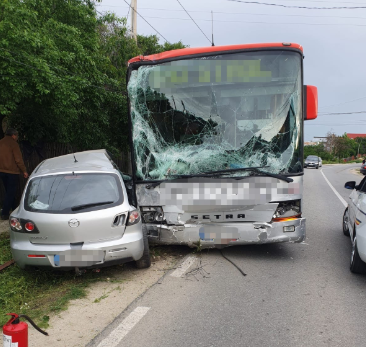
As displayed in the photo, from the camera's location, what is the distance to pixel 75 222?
16.7ft

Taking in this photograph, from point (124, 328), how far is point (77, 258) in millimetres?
1322

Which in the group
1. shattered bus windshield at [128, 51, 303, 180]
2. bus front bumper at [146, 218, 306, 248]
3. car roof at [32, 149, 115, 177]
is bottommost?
bus front bumper at [146, 218, 306, 248]

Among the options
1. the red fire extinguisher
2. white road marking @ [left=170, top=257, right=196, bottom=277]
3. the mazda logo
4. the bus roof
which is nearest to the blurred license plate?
the mazda logo

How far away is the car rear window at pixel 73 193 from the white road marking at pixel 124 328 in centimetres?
148

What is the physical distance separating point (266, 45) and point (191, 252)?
346cm

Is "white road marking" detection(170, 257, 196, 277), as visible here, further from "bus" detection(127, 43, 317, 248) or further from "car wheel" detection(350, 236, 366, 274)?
"car wheel" detection(350, 236, 366, 274)

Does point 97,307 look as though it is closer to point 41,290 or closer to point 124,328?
point 124,328

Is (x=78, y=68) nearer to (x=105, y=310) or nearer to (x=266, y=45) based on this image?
(x=266, y=45)

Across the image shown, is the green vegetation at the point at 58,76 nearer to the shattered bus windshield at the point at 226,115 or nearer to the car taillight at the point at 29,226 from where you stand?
the shattered bus windshield at the point at 226,115

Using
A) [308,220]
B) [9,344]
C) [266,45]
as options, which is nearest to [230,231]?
[266,45]

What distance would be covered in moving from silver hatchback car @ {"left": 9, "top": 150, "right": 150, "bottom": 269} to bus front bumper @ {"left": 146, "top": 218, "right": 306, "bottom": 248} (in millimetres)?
578

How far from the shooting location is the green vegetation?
781 centimetres

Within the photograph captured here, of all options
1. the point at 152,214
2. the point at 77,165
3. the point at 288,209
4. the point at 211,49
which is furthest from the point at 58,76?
the point at 288,209

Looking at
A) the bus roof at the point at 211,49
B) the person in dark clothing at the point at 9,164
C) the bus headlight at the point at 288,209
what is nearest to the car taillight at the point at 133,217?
the bus headlight at the point at 288,209
